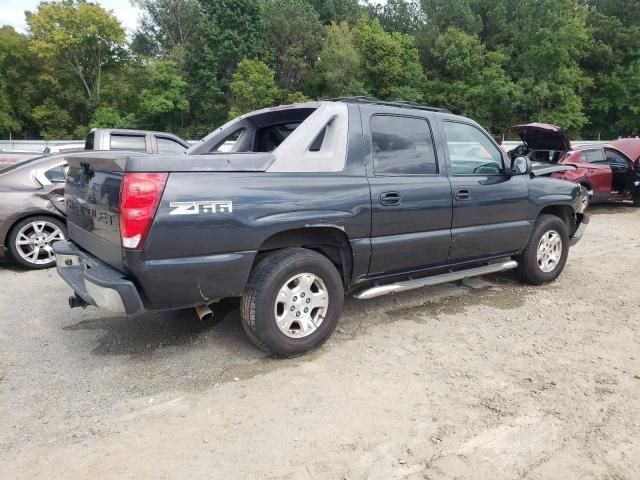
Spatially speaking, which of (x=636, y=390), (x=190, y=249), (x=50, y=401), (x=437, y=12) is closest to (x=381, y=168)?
(x=190, y=249)

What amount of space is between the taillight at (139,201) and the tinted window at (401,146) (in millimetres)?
1738

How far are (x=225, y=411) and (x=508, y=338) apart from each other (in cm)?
242

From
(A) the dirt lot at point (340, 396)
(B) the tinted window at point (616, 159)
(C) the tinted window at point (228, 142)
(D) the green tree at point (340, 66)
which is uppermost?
(D) the green tree at point (340, 66)

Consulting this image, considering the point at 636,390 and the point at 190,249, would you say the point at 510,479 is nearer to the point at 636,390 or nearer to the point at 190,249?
the point at 636,390

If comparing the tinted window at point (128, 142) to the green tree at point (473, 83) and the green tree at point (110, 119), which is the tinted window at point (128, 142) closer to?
the green tree at point (473, 83)

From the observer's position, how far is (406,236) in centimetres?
402

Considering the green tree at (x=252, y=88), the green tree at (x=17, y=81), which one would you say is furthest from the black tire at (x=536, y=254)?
the green tree at (x=17, y=81)

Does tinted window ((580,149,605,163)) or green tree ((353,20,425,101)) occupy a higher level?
green tree ((353,20,425,101))

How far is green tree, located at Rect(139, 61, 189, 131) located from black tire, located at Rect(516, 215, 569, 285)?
46.5 meters

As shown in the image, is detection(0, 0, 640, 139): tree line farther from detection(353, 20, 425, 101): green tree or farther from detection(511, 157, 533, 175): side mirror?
detection(511, 157, 533, 175): side mirror

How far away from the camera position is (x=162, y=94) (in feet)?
155

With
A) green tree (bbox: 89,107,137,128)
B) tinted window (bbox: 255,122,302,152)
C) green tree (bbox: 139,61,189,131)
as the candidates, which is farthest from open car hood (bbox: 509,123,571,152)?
green tree (bbox: 89,107,137,128)

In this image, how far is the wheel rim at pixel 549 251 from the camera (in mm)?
5379

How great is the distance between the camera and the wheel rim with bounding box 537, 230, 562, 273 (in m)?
5.38
